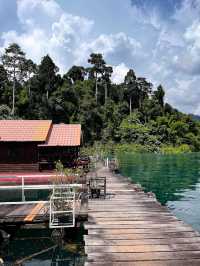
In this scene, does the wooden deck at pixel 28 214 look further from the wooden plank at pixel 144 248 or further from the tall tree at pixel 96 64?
the tall tree at pixel 96 64

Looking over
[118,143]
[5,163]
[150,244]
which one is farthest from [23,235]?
[118,143]

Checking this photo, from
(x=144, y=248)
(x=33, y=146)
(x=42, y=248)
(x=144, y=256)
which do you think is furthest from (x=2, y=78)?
(x=144, y=256)

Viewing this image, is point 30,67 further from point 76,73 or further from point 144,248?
point 144,248

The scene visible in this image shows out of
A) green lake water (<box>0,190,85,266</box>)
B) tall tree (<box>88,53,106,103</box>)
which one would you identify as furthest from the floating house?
tall tree (<box>88,53,106,103</box>)

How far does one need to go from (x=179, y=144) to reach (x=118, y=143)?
1845cm

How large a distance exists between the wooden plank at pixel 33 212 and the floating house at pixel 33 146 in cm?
1330

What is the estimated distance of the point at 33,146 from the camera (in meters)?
29.5

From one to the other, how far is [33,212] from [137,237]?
17.7 ft

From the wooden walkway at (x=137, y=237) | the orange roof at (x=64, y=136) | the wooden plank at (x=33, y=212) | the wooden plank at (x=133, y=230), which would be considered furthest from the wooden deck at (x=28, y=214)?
the orange roof at (x=64, y=136)

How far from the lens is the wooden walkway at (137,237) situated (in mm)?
9102

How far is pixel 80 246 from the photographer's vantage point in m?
14.1

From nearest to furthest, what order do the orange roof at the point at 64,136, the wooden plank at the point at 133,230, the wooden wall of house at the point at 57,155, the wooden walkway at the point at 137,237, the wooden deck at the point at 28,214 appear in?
the wooden walkway at the point at 137,237 < the wooden plank at the point at 133,230 < the wooden deck at the point at 28,214 < the orange roof at the point at 64,136 < the wooden wall of house at the point at 57,155

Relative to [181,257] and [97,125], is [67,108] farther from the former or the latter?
[181,257]

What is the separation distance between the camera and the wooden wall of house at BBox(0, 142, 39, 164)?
97.1ft
